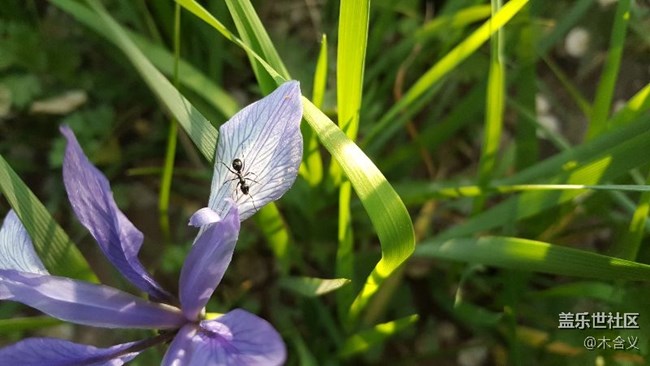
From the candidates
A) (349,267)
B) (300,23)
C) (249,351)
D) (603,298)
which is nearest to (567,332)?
(603,298)

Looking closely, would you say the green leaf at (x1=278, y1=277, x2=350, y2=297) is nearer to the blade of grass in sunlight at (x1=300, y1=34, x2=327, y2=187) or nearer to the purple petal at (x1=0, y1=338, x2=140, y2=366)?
the blade of grass in sunlight at (x1=300, y1=34, x2=327, y2=187)

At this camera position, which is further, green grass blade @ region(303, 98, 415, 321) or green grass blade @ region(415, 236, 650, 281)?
green grass blade @ region(415, 236, 650, 281)

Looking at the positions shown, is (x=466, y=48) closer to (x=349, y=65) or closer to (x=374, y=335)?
(x=349, y=65)

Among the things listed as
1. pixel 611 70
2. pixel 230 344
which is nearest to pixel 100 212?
pixel 230 344

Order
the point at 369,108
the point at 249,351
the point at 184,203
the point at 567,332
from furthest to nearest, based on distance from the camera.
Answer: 1. the point at 184,203
2. the point at 369,108
3. the point at 567,332
4. the point at 249,351

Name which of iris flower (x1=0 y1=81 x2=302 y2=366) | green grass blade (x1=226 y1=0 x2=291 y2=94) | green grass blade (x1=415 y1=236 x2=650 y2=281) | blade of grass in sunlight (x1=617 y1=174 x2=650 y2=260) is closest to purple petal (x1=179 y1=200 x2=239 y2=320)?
iris flower (x1=0 y1=81 x2=302 y2=366)

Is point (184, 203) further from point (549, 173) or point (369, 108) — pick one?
point (549, 173)
